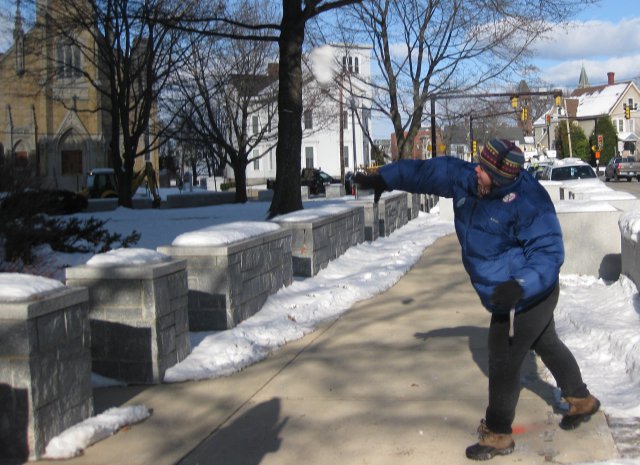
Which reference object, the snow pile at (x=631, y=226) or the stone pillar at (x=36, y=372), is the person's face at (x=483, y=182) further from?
the snow pile at (x=631, y=226)

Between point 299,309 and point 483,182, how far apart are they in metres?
4.60

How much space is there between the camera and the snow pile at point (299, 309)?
651 cm

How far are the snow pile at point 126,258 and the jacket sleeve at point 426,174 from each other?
234 centimetres

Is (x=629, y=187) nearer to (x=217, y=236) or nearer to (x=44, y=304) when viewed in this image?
(x=217, y=236)

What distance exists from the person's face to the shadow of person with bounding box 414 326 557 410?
1754mm

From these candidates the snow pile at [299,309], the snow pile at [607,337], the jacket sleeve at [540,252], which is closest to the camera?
the jacket sleeve at [540,252]

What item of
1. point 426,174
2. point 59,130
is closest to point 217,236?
point 426,174

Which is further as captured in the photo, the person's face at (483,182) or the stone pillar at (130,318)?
the stone pillar at (130,318)

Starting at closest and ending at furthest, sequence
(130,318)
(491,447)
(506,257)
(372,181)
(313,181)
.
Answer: (506,257) < (491,447) < (372,181) < (130,318) < (313,181)

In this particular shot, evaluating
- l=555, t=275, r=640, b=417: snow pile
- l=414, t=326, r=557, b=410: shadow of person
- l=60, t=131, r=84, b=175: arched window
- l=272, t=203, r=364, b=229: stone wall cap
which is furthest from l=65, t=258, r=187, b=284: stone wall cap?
l=60, t=131, r=84, b=175: arched window

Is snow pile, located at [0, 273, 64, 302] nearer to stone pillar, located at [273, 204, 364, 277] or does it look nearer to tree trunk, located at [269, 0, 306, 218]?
stone pillar, located at [273, 204, 364, 277]

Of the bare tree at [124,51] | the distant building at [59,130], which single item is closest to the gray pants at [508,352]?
the bare tree at [124,51]

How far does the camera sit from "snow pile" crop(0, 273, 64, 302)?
4543 mm

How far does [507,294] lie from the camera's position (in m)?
3.97
